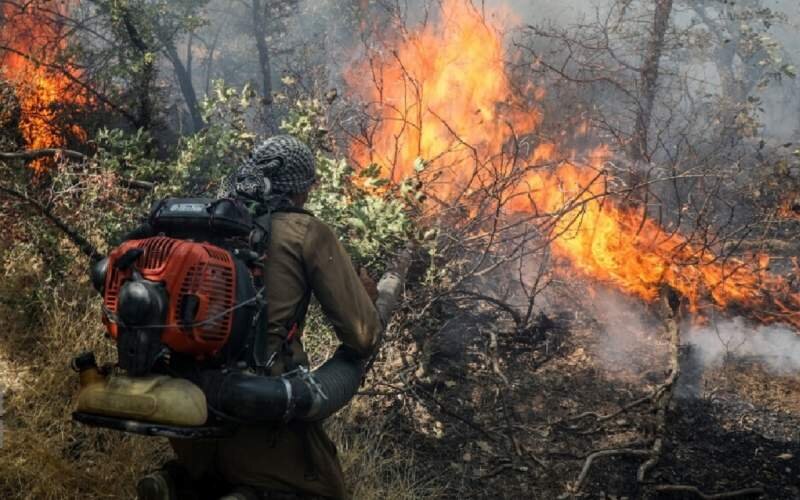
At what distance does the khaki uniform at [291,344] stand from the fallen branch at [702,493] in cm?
273

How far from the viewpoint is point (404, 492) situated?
4.03 metres

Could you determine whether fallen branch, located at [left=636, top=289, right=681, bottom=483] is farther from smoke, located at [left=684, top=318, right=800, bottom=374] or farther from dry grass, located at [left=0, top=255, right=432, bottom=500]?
dry grass, located at [left=0, top=255, right=432, bottom=500]

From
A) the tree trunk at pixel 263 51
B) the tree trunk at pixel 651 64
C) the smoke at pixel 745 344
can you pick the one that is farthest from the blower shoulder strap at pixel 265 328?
the tree trunk at pixel 263 51

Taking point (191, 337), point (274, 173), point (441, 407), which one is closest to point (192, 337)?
point (191, 337)

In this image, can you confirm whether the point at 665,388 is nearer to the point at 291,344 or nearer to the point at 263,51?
the point at 291,344

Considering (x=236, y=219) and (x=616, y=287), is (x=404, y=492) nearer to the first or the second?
(x=236, y=219)

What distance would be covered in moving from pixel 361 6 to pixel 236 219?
1532 centimetres

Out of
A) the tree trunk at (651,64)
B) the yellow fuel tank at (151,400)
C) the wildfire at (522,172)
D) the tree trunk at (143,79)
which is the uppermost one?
the tree trunk at (651,64)

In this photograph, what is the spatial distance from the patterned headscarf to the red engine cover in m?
0.50

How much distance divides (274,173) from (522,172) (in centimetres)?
444

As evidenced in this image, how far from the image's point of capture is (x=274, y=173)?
8.54ft

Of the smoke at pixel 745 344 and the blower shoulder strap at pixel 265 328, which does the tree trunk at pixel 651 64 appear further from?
the blower shoulder strap at pixel 265 328

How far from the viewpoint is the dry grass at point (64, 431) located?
11.1 feet

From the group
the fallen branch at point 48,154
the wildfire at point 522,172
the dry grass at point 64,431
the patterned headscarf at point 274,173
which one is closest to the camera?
the patterned headscarf at point 274,173
